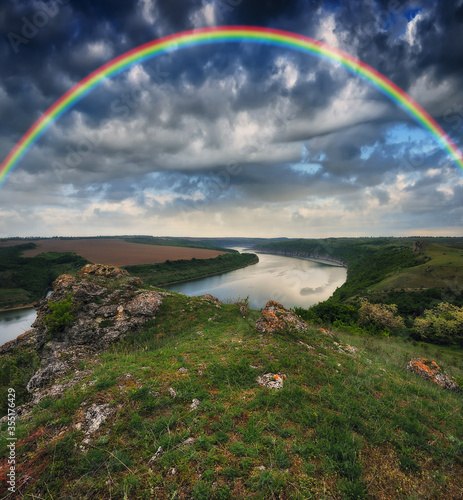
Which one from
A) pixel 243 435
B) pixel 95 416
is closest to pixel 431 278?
pixel 243 435

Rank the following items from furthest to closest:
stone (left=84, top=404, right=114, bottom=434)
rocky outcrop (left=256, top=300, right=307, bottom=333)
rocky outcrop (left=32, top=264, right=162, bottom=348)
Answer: rocky outcrop (left=32, top=264, right=162, bottom=348)
rocky outcrop (left=256, top=300, right=307, bottom=333)
stone (left=84, top=404, right=114, bottom=434)

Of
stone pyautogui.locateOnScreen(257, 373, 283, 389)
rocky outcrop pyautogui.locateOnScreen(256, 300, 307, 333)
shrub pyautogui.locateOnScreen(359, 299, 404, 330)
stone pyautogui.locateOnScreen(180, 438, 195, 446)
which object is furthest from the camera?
shrub pyautogui.locateOnScreen(359, 299, 404, 330)

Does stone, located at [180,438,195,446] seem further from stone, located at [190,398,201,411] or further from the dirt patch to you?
the dirt patch

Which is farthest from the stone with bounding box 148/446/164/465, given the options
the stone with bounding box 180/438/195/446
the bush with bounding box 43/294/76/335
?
the bush with bounding box 43/294/76/335

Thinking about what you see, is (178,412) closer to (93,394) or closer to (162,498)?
(162,498)

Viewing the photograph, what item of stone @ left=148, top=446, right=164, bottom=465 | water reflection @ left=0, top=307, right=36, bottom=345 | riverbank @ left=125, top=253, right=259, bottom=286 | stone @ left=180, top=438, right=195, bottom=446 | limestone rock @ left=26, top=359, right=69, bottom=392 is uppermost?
stone @ left=148, top=446, right=164, bottom=465

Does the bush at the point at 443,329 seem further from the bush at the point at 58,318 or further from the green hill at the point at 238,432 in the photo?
the bush at the point at 58,318
